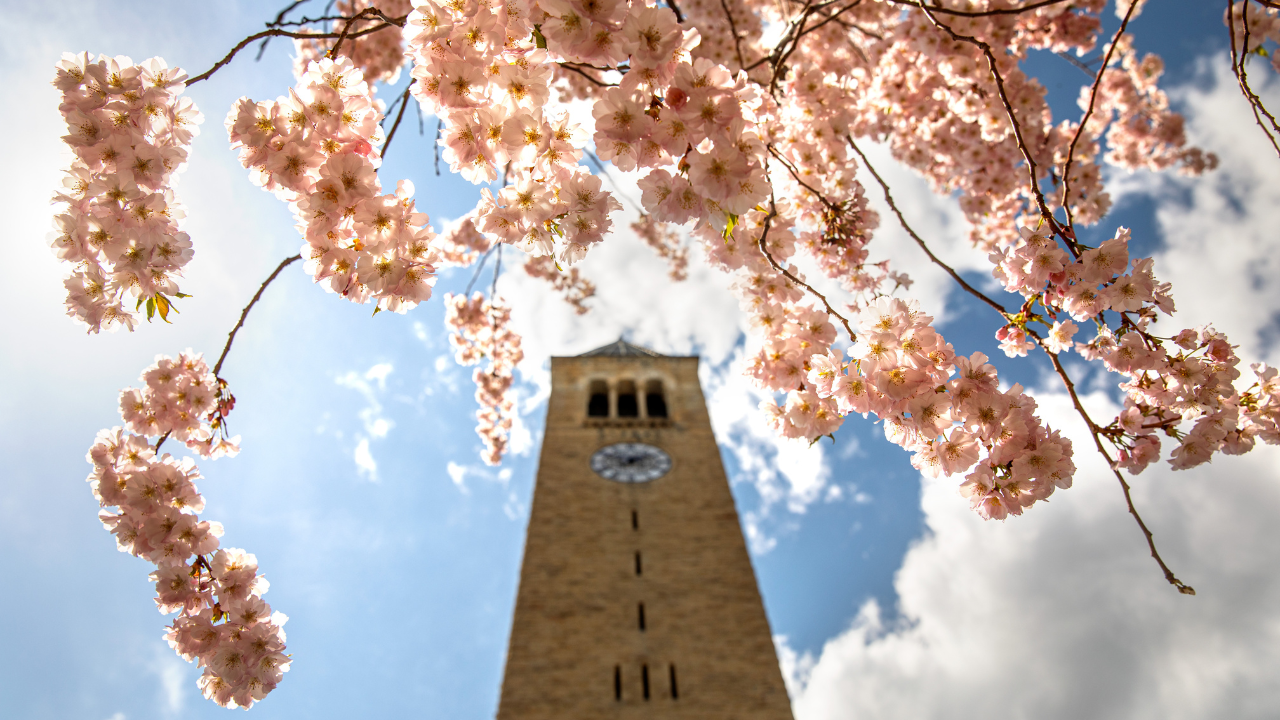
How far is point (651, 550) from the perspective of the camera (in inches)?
569

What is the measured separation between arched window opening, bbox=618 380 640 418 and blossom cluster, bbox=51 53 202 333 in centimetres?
1685

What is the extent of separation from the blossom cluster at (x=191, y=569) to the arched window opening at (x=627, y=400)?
52.8 ft

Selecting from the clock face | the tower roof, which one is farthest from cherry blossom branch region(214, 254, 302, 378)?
the tower roof

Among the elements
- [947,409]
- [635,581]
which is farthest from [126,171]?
[635,581]

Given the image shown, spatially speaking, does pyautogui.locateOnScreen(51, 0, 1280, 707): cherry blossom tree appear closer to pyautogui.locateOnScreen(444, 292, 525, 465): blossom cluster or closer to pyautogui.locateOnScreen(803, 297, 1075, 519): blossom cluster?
pyautogui.locateOnScreen(803, 297, 1075, 519): blossom cluster

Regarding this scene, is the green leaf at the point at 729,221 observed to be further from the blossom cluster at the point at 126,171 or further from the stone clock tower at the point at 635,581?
the stone clock tower at the point at 635,581

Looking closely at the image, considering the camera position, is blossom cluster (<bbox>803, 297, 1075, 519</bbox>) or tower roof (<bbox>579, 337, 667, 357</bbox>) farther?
tower roof (<bbox>579, 337, 667, 357</bbox>)

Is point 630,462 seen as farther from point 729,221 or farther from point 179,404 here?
point 729,221

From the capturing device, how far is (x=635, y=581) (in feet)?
44.9

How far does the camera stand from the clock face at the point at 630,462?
A: 643 inches

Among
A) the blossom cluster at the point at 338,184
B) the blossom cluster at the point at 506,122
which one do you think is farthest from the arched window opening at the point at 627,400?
the blossom cluster at the point at 506,122

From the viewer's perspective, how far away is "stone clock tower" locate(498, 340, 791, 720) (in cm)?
1155

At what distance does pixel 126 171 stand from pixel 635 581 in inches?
513

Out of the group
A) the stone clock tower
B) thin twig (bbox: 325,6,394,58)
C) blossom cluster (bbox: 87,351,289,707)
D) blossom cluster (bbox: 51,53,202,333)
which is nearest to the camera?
thin twig (bbox: 325,6,394,58)
